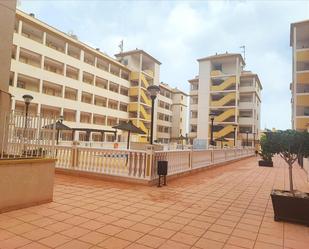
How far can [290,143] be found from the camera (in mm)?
5320

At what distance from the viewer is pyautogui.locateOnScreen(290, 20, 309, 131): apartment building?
26297mm

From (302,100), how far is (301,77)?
8.18 feet

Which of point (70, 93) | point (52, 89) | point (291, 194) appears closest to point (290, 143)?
point (291, 194)

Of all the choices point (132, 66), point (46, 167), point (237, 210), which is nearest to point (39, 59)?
point (132, 66)

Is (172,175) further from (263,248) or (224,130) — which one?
(224,130)

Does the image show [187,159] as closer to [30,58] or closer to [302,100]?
[302,100]

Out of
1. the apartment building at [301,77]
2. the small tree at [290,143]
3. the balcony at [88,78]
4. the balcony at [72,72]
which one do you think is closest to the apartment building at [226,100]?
the apartment building at [301,77]

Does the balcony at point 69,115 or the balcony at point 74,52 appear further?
the balcony at point 74,52

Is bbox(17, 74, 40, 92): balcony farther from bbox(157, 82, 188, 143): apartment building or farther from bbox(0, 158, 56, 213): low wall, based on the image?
bbox(157, 82, 188, 143): apartment building

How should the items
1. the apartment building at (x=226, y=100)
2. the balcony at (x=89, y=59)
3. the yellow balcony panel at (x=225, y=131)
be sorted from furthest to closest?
the apartment building at (x=226, y=100) < the yellow balcony panel at (x=225, y=131) < the balcony at (x=89, y=59)

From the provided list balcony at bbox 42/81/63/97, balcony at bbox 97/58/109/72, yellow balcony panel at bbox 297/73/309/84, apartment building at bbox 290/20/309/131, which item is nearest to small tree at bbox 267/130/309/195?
apartment building at bbox 290/20/309/131

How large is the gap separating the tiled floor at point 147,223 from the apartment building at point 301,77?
22.9 metres

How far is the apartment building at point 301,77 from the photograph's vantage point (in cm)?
2630

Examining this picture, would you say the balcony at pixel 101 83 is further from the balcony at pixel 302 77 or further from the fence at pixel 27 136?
the fence at pixel 27 136
